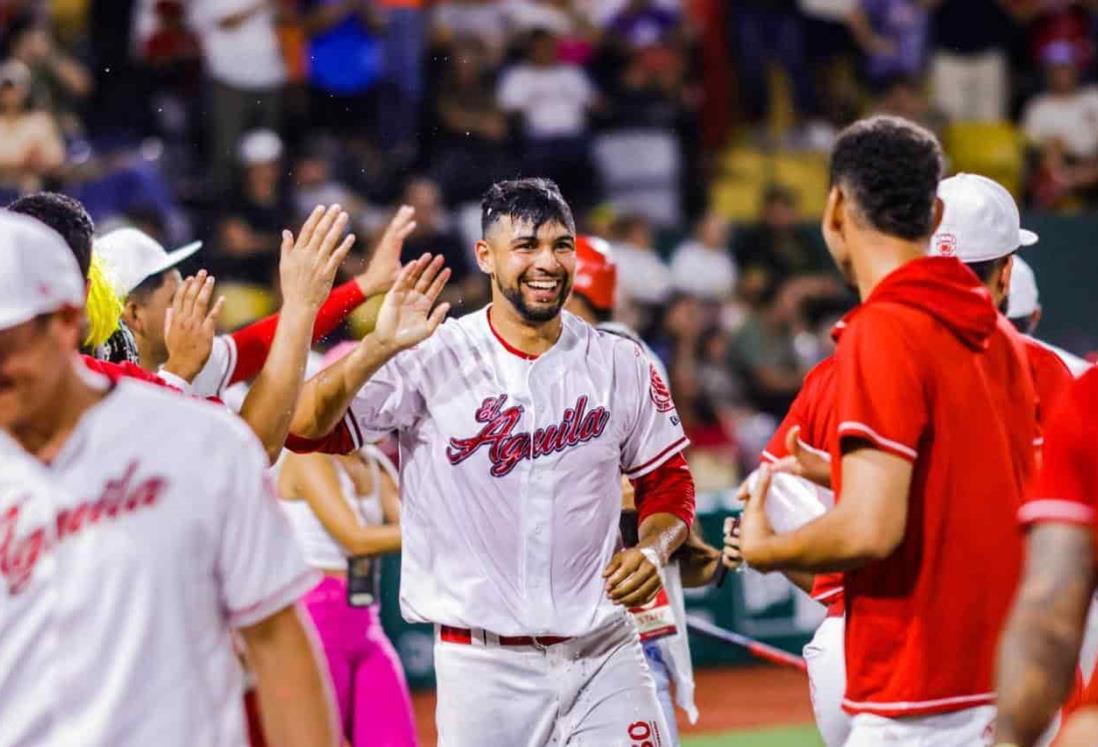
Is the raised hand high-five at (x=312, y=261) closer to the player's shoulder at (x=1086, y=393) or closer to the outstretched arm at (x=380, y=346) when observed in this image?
the outstretched arm at (x=380, y=346)

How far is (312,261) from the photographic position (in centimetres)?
546

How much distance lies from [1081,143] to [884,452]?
14.8 m

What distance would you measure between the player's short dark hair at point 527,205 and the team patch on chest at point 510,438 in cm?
63

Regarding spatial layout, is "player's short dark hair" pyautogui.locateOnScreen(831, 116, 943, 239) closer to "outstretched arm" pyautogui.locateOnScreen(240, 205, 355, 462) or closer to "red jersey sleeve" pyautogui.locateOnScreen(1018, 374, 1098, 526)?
"red jersey sleeve" pyautogui.locateOnScreen(1018, 374, 1098, 526)

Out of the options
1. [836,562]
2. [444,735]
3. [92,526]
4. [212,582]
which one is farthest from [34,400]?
[444,735]

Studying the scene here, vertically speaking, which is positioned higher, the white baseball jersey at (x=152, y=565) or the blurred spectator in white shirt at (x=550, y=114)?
the blurred spectator in white shirt at (x=550, y=114)

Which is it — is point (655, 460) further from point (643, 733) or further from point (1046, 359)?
point (1046, 359)

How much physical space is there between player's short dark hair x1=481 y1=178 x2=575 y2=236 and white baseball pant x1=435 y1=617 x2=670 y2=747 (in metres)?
1.40

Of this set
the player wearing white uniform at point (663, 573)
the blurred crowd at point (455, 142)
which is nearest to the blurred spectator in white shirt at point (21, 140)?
the blurred crowd at point (455, 142)

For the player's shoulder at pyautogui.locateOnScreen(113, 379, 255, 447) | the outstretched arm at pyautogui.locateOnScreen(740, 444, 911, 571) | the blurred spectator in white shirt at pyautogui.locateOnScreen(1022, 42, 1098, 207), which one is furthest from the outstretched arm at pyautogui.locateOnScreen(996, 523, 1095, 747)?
the blurred spectator in white shirt at pyautogui.locateOnScreen(1022, 42, 1098, 207)

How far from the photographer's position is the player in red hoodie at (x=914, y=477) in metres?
4.40

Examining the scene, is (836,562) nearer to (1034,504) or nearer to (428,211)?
(1034,504)

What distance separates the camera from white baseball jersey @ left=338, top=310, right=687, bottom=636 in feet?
20.1

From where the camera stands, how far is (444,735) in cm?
623
